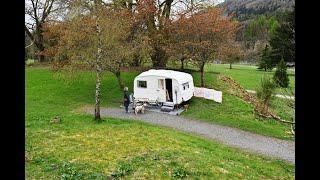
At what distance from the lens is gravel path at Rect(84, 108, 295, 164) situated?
13.1m

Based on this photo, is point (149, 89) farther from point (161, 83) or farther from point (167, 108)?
point (167, 108)

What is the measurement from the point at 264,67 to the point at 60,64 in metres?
33.7

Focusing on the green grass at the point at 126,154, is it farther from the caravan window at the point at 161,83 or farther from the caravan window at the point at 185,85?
the caravan window at the point at 185,85

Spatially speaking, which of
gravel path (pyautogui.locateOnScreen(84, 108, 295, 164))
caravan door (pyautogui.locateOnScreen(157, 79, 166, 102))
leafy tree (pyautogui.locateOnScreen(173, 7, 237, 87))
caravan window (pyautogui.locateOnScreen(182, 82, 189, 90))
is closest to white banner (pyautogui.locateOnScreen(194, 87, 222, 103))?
caravan window (pyautogui.locateOnScreen(182, 82, 189, 90))

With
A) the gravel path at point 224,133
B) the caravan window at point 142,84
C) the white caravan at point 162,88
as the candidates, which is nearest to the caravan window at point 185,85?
the white caravan at point 162,88

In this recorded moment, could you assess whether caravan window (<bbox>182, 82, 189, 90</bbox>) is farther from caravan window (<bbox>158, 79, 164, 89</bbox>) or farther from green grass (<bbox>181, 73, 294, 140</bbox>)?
caravan window (<bbox>158, 79, 164, 89</bbox>)

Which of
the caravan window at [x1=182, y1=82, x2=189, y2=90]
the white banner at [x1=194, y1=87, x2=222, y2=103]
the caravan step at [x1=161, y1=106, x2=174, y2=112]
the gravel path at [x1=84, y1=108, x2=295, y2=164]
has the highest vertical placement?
the caravan window at [x1=182, y1=82, x2=189, y2=90]

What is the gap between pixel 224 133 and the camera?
50.8ft

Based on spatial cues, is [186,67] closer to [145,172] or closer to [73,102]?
[73,102]

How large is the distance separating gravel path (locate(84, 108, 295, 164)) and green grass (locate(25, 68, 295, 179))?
88 centimetres

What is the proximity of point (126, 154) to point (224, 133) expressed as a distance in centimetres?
642

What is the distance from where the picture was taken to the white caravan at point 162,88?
63.8ft

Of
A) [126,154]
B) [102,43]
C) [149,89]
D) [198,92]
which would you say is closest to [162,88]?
[149,89]
